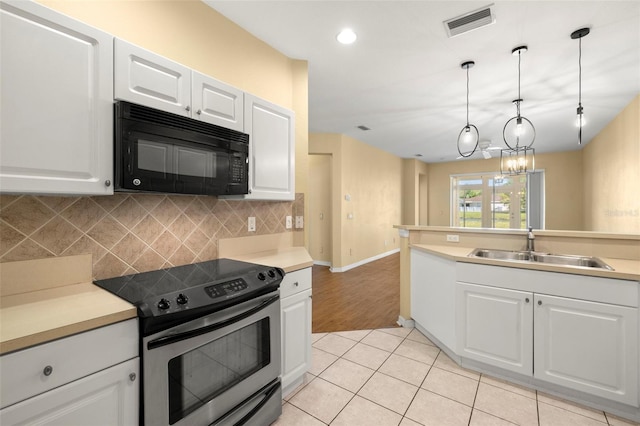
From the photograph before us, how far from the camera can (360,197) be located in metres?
6.46

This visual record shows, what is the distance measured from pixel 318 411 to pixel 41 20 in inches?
97.1

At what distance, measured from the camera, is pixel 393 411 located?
6.03 feet

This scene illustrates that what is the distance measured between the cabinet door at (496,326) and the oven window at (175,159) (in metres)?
2.10

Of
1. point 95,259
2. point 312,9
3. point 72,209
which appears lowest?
point 95,259

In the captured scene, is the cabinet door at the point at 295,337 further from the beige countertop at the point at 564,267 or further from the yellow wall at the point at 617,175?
the yellow wall at the point at 617,175

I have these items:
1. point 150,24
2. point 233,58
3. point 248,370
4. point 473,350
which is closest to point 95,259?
point 248,370

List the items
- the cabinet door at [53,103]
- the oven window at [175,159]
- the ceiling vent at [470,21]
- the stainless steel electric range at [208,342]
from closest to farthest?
the cabinet door at [53,103] → the stainless steel electric range at [208,342] → the oven window at [175,159] → the ceiling vent at [470,21]

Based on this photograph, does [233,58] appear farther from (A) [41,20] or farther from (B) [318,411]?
(B) [318,411]

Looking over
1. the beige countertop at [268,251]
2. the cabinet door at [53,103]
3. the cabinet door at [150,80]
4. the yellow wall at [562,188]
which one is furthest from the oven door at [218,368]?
the yellow wall at [562,188]

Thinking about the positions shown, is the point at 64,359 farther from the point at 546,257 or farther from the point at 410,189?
the point at 410,189

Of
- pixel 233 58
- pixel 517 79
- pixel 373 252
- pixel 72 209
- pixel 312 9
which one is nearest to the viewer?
pixel 72 209

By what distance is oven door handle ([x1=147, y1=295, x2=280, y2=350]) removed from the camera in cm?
119

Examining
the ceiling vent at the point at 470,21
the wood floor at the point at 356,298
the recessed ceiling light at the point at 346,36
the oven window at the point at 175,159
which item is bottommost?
the wood floor at the point at 356,298

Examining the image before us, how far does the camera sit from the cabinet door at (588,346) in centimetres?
175
